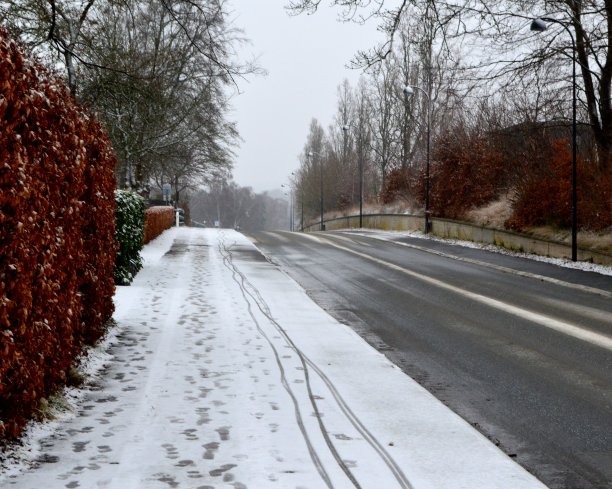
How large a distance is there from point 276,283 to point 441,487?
1008cm

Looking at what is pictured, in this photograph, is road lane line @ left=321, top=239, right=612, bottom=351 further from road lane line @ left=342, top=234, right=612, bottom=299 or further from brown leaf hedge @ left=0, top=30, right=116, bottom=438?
brown leaf hedge @ left=0, top=30, right=116, bottom=438

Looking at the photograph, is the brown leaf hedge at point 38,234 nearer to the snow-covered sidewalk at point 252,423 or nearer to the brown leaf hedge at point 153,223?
the snow-covered sidewalk at point 252,423

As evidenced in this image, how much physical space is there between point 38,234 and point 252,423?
6.85 feet

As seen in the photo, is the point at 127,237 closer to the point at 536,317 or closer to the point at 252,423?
the point at 536,317

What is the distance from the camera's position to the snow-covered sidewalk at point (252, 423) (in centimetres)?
386

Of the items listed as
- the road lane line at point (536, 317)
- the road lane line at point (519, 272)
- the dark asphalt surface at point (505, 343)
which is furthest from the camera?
the road lane line at point (519, 272)

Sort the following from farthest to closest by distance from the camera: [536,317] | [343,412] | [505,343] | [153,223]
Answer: [153,223] → [536,317] → [505,343] → [343,412]

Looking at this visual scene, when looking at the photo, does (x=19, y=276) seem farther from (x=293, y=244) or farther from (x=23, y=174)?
(x=293, y=244)

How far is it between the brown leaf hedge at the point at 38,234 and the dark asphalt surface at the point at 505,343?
3513 millimetres

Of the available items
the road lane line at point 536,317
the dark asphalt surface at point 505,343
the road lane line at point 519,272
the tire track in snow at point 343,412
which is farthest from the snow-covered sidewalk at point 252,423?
the road lane line at point 519,272

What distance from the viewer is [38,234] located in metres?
4.29

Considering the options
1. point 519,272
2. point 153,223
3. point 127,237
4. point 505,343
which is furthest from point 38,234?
point 153,223

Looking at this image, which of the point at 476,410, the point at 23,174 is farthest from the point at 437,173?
the point at 23,174

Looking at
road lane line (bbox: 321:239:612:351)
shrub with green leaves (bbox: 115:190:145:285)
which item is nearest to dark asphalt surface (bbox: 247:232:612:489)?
road lane line (bbox: 321:239:612:351)
